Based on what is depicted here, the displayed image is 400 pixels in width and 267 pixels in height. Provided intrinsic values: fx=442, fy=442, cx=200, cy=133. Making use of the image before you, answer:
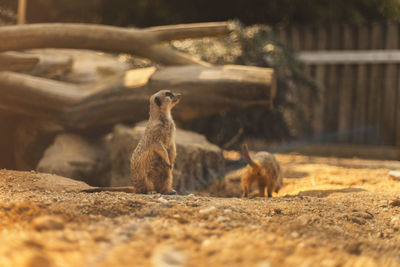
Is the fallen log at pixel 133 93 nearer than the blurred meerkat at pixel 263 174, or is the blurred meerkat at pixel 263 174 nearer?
the blurred meerkat at pixel 263 174

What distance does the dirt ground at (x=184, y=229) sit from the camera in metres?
1.73

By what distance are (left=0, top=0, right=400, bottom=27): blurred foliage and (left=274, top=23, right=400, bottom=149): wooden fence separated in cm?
219

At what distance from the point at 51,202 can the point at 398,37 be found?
7770 mm

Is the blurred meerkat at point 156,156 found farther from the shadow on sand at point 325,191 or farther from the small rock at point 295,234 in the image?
the small rock at point 295,234

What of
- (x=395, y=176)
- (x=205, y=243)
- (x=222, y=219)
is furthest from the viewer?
(x=395, y=176)

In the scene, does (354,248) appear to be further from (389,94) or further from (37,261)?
(389,94)

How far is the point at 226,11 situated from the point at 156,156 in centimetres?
853

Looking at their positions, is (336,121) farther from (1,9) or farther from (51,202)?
(51,202)

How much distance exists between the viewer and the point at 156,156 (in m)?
3.60

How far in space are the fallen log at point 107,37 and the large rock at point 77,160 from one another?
121cm

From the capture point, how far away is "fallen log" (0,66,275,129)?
497cm

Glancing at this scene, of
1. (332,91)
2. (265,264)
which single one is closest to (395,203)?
(265,264)

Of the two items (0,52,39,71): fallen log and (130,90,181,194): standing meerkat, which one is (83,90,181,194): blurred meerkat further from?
(0,52,39,71): fallen log

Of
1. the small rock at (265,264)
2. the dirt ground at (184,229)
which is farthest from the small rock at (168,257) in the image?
the small rock at (265,264)
